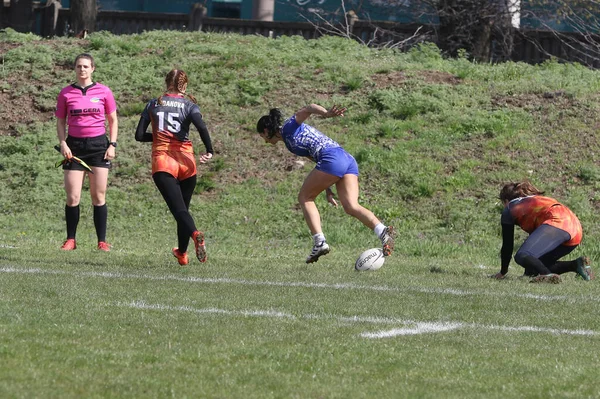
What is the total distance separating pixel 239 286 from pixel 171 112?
2223 mm

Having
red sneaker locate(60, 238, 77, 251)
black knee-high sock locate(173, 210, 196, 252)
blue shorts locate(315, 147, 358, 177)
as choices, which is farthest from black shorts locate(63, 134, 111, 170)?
blue shorts locate(315, 147, 358, 177)

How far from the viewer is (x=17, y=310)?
7617mm

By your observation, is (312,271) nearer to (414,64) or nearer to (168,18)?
(414,64)

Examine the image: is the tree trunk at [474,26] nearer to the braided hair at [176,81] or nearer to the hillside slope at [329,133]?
the hillside slope at [329,133]

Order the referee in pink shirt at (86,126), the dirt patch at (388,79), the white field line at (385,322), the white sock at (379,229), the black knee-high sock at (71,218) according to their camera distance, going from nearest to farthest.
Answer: the white field line at (385,322) → the white sock at (379,229) → the referee in pink shirt at (86,126) → the black knee-high sock at (71,218) → the dirt patch at (388,79)

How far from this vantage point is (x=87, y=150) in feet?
40.2

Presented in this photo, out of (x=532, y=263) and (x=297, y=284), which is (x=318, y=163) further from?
(x=532, y=263)

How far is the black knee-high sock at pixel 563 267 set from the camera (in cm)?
1111

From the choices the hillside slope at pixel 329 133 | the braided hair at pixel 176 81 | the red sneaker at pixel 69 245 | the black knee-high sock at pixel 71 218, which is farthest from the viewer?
the hillside slope at pixel 329 133

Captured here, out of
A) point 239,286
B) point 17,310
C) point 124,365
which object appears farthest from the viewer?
point 239,286

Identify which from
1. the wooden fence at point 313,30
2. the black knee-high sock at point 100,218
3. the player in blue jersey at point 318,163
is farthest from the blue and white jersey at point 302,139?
the wooden fence at point 313,30

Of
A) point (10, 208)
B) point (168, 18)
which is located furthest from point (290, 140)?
point (168, 18)

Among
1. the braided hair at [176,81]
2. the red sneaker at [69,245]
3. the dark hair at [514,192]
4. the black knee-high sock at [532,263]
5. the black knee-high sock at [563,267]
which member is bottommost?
the red sneaker at [69,245]

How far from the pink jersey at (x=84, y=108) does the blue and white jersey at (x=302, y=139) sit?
2154 millimetres
